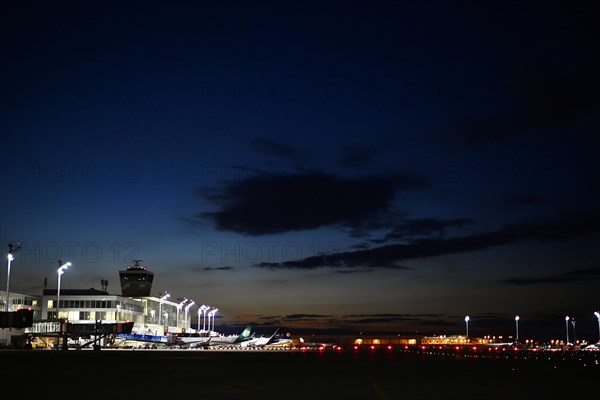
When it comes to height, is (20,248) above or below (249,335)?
above

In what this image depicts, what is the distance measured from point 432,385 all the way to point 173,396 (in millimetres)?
15307

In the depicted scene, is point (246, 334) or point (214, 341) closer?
point (246, 334)

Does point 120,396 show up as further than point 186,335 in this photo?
No

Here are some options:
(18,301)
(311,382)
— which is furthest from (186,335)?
(311,382)

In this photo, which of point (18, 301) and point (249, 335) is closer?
point (249, 335)

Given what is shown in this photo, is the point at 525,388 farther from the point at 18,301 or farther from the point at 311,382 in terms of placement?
the point at 18,301

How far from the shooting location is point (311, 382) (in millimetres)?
37781

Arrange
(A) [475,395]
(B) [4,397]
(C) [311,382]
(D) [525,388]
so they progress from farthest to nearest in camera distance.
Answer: (C) [311,382] → (D) [525,388] → (A) [475,395] → (B) [4,397]

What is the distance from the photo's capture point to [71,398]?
26.6 metres

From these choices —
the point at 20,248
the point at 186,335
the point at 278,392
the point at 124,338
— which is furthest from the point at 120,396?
the point at 186,335

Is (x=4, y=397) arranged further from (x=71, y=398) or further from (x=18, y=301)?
(x=18, y=301)

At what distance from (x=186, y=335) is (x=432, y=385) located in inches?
6257

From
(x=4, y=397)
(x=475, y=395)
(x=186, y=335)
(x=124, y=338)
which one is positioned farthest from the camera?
(x=186, y=335)

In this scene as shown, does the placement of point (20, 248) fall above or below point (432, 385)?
above
